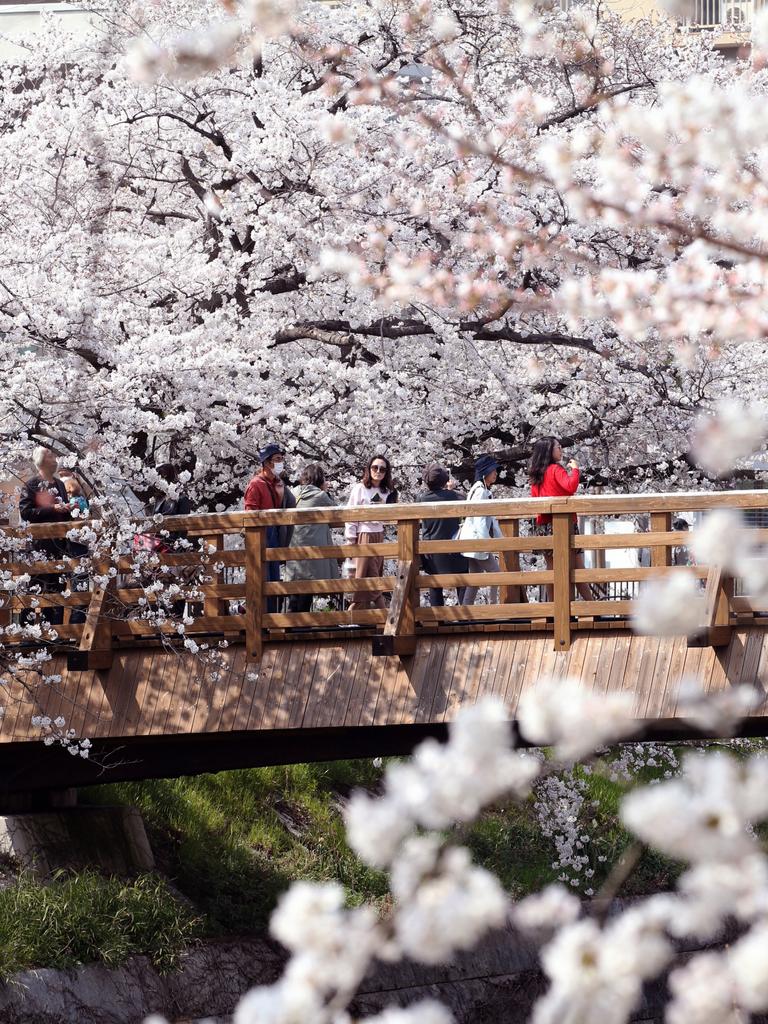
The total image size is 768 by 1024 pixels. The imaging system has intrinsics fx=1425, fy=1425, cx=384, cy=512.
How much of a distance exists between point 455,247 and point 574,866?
8.13 meters

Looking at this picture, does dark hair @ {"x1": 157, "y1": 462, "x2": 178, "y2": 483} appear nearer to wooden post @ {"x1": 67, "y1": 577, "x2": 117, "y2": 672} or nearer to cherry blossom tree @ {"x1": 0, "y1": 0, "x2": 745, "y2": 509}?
cherry blossom tree @ {"x1": 0, "y1": 0, "x2": 745, "y2": 509}

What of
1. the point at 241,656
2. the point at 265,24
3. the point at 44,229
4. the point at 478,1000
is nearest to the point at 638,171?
the point at 265,24

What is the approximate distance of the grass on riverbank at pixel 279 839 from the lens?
14.2 m

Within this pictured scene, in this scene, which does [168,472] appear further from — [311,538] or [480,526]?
[480,526]

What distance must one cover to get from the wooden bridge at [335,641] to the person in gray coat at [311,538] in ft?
0.95

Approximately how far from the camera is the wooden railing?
9039mm

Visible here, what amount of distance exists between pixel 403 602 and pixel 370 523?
3.43 feet

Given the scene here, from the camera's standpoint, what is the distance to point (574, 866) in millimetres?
A: 16828

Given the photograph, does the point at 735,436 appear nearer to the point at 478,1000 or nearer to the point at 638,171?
the point at 638,171

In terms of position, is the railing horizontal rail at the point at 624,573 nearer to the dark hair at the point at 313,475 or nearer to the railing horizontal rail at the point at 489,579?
the railing horizontal rail at the point at 489,579

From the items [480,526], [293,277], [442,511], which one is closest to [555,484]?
[480,526]

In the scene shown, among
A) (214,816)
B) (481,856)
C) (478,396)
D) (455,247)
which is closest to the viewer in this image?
(455,247)

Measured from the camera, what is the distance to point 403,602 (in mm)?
9344

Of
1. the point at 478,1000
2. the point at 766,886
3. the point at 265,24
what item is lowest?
the point at 478,1000
